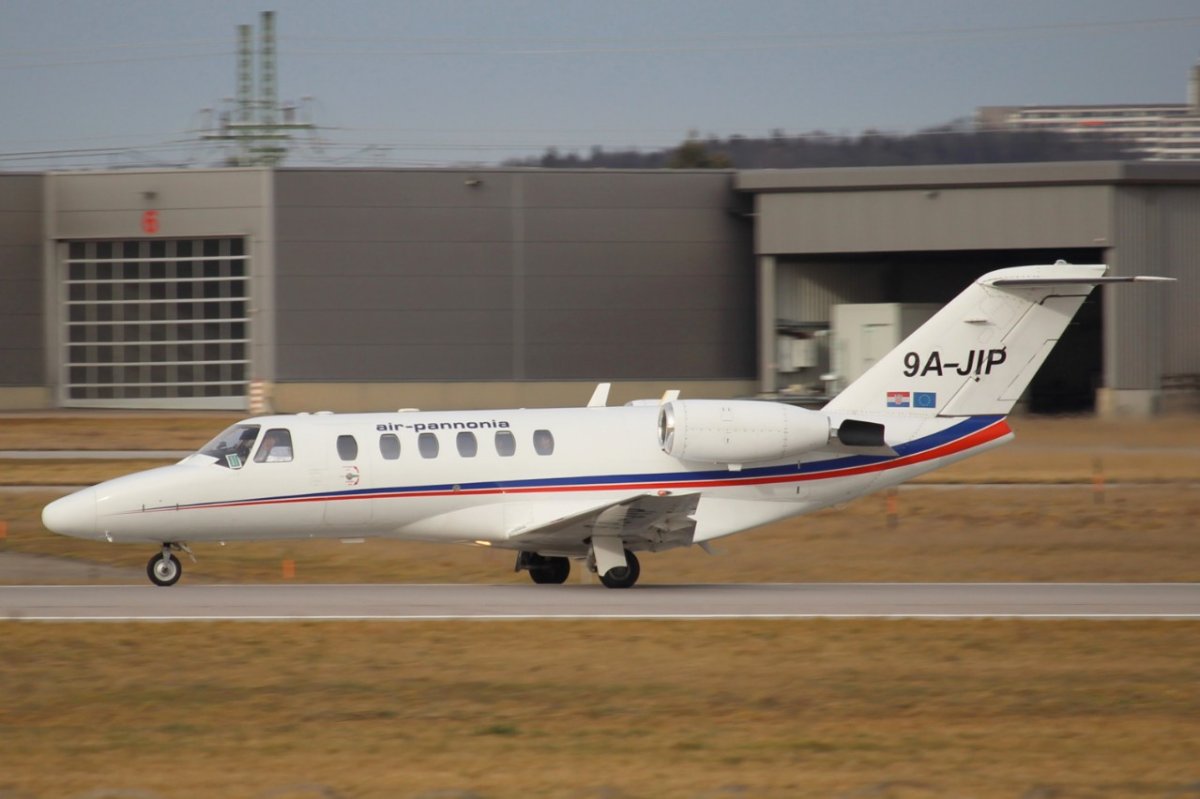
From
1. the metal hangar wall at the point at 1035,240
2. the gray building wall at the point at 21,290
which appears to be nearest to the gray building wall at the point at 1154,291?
the metal hangar wall at the point at 1035,240

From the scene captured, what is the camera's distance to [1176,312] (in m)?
43.3

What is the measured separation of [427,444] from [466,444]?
0.51 m

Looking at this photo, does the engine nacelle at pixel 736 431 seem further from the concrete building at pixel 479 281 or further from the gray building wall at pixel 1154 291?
the concrete building at pixel 479 281

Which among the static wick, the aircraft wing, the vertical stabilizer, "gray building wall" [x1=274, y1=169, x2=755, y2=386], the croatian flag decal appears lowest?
the static wick

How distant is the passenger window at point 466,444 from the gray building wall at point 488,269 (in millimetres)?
28484

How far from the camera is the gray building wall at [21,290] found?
1989 inches

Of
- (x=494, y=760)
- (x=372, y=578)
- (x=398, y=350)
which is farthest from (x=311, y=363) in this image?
(x=494, y=760)

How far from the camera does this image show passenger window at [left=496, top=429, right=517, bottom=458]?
19375 mm

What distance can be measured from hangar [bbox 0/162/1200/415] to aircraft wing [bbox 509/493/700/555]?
26710mm

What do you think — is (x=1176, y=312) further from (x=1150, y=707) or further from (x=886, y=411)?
(x=1150, y=707)

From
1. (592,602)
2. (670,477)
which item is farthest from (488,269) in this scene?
(592,602)

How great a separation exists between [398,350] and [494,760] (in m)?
37.4

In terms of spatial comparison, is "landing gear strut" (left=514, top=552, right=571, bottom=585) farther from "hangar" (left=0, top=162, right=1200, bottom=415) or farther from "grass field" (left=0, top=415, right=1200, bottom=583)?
"hangar" (left=0, top=162, right=1200, bottom=415)

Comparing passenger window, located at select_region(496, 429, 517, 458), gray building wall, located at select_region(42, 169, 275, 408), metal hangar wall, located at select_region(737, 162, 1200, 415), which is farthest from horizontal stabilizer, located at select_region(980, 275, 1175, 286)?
gray building wall, located at select_region(42, 169, 275, 408)
